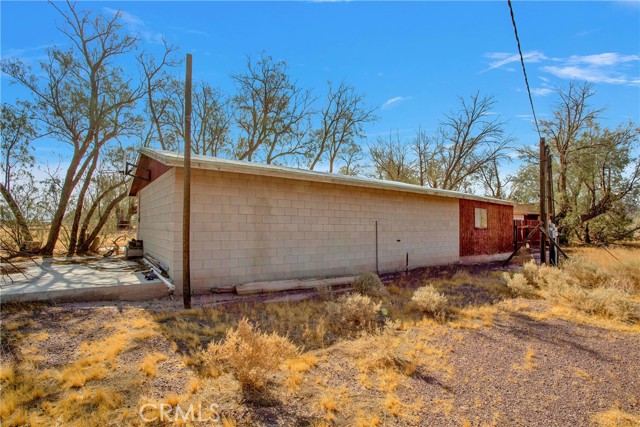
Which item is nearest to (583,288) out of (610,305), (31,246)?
(610,305)

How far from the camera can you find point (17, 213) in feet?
36.2

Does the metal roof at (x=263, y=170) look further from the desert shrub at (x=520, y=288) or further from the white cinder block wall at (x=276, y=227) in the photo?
the desert shrub at (x=520, y=288)

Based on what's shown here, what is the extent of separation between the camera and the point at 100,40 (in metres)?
13.4

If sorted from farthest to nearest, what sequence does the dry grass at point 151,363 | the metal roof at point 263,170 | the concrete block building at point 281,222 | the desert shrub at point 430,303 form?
the concrete block building at point 281,222, the metal roof at point 263,170, the desert shrub at point 430,303, the dry grass at point 151,363

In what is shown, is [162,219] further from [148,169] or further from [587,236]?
[587,236]


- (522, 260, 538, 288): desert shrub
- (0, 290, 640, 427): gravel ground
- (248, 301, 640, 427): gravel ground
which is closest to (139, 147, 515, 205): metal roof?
(0, 290, 640, 427): gravel ground

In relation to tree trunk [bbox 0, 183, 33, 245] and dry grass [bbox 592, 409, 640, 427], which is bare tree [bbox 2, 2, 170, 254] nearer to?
tree trunk [bbox 0, 183, 33, 245]

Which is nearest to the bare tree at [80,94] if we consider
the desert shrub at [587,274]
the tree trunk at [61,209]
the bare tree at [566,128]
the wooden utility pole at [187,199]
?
the tree trunk at [61,209]

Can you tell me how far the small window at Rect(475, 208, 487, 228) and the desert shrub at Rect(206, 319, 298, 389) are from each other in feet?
40.7

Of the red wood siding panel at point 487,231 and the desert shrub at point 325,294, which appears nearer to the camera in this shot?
the desert shrub at point 325,294

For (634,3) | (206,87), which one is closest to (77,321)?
(634,3)
